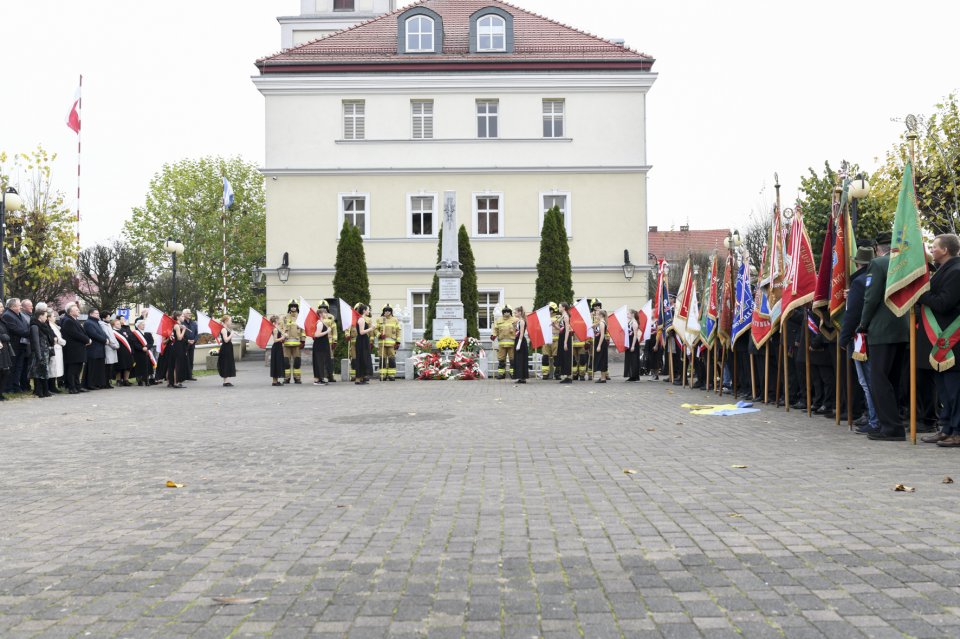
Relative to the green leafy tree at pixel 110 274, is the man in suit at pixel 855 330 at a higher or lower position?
lower

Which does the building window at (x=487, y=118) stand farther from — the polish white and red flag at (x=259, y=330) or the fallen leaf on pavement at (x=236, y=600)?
the fallen leaf on pavement at (x=236, y=600)

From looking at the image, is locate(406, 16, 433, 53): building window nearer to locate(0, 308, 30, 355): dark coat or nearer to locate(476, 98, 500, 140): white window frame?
locate(476, 98, 500, 140): white window frame

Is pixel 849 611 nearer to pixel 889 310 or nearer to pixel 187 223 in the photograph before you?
pixel 889 310

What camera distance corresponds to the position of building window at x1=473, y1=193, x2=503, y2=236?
38844 mm

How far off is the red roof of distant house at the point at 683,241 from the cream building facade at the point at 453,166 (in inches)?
2079

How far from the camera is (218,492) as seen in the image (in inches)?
277

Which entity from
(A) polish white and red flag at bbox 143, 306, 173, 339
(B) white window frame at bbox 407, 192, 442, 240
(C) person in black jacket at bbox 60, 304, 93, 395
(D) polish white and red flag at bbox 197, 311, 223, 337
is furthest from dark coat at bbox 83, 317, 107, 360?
(B) white window frame at bbox 407, 192, 442, 240

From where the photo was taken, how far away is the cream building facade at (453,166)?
38.5m

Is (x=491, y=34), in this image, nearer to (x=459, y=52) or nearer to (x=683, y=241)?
(x=459, y=52)

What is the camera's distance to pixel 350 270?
32.3 m

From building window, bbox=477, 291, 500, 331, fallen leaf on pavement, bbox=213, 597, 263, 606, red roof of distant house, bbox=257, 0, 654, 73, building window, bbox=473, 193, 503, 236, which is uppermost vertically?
red roof of distant house, bbox=257, 0, 654, 73

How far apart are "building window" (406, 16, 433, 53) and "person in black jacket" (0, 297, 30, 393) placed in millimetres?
26038

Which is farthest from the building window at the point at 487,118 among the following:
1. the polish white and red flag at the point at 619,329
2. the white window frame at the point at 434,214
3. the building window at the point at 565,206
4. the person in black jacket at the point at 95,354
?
the person in black jacket at the point at 95,354

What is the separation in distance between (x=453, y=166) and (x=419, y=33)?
6770 mm
